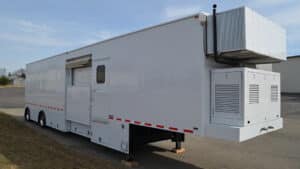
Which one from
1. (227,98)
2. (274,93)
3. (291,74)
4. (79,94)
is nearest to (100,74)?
(79,94)

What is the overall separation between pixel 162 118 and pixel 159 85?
65cm

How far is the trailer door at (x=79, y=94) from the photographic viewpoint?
279 inches

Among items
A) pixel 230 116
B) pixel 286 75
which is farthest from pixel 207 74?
pixel 286 75

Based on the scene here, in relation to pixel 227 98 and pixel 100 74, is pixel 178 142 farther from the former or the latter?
pixel 227 98

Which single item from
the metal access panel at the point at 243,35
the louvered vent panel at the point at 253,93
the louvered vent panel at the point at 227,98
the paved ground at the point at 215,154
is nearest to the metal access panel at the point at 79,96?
the paved ground at the point at 215,154

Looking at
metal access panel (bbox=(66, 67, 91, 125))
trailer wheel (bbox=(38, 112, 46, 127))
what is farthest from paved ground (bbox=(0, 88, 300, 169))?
trailer wheel (bbox=(38, 112, 46, 127))

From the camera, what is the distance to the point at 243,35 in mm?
3760

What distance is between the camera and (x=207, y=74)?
13.6 feet

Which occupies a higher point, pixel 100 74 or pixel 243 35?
pixel 243 35

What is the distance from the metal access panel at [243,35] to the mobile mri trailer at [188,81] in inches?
0.6

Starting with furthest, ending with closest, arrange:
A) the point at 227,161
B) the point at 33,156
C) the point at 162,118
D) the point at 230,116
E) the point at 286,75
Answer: the point at 286,75, the point at 227,161, the point at 33,156, the point at 162,118, the point at 230,116

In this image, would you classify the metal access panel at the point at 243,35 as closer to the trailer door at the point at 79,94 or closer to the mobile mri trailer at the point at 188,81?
the mobile mri trailer at the point at 188,81

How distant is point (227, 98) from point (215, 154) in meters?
3.14

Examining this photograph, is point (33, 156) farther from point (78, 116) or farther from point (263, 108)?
point (263, 108)
